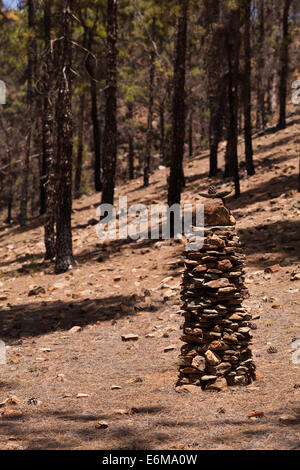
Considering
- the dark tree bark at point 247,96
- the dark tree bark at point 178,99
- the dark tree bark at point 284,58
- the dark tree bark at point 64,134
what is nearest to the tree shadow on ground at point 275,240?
the dark tree bark at point 178,99

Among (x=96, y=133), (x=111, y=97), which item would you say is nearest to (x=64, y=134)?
(x=111, y=97)

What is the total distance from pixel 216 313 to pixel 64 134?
9.30 m

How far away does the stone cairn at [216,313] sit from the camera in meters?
6.65

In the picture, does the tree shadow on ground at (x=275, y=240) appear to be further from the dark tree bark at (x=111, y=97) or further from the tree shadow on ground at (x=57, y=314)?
the dark tree bark at (x=111, y=97)

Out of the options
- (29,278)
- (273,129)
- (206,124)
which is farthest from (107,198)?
(206,124)

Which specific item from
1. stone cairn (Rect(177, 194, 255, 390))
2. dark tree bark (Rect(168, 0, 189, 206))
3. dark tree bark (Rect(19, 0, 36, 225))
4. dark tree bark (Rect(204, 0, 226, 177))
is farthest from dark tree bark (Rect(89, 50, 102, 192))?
stone cairn (Rect(177, 194, 255, 390))

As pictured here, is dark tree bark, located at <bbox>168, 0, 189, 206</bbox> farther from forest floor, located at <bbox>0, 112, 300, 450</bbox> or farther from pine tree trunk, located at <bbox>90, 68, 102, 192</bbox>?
pine tree trunk, located at <bbox>90, 68, 102, 192</bbox>

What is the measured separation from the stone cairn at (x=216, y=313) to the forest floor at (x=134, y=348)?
240 millimetres

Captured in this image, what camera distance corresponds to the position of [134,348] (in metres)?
9.10

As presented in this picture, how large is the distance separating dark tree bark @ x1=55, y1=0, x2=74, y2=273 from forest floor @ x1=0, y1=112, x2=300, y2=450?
119 centimetres

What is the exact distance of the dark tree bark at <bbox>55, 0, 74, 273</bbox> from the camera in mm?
14648

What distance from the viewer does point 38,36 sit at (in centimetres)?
2381

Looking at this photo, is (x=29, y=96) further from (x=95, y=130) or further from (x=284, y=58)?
(x=284, y=58)

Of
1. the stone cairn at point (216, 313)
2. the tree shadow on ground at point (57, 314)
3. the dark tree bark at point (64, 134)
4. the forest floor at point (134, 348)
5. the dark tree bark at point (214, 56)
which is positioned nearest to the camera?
the forest floor at point (134, 348)
